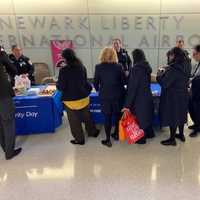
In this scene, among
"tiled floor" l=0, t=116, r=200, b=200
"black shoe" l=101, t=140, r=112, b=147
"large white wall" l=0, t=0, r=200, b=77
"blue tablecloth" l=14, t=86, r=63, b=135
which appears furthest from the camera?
"large white wall" l=0, t=0, r=200, b=77

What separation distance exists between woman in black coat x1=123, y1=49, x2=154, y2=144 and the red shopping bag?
59mm

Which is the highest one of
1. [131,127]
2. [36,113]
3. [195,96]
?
[195,96]

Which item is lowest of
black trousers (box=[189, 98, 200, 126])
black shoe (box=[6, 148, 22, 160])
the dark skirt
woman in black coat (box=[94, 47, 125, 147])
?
black shoe (box=[6, 148, 22, 160])

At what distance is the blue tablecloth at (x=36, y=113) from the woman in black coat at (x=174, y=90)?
165 cm

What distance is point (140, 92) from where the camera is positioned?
3.29 m

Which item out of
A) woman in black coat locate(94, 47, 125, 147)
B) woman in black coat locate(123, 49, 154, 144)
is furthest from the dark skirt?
woman in black coat locate(123, 49, 154, 144)

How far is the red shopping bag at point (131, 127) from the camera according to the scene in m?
3.41

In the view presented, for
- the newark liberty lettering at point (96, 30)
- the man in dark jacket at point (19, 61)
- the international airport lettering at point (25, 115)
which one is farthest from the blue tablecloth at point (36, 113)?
the newark liberty lettering at point (96, 30)

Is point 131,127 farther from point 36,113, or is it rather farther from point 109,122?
point 36,113

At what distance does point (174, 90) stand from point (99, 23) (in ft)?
10.5

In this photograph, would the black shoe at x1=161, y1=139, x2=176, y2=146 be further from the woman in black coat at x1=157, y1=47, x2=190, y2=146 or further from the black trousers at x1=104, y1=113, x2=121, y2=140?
the black trousers at x1=104, y1=113, x2=121, y2=140

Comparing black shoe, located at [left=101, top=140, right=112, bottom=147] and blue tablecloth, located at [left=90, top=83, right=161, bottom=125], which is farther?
blue tablecloth, located at [left=90, top=83, right=161, bottom=125]

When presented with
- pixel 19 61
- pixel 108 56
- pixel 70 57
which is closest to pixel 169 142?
pixel 108 56

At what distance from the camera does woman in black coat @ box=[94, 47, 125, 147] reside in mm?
3238
